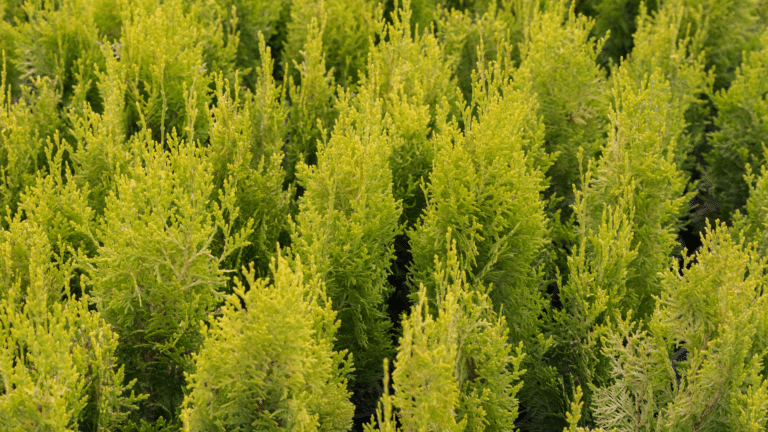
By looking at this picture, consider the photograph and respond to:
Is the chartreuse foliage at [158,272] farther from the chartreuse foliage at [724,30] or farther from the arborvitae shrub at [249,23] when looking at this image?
the chartreuse foliage at [724,30]

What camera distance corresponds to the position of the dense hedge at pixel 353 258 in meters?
3.57

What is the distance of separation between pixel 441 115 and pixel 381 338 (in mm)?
1996

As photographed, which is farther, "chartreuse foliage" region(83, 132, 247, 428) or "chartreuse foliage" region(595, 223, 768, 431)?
"chartreuse foliage" region(83, 132, 247, 428)

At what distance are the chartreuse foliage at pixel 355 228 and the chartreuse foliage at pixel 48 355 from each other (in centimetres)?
151

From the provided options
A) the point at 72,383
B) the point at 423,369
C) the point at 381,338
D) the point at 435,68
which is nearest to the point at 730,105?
the point at 435,68

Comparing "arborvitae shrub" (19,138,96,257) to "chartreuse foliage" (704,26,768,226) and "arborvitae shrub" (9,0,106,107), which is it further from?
"chartreuse foliage" (704,26,768,226)

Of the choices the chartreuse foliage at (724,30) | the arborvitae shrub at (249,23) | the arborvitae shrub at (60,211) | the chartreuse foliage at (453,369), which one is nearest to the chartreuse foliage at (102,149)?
the arborvitae shrub at (60,211)

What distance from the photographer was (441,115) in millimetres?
5281

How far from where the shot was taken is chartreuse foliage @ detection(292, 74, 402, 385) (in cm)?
446

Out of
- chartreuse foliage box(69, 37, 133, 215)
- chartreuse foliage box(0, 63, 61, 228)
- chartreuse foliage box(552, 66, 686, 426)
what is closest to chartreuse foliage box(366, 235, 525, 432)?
chartreuse foliage box(552, 66, 686, 426)

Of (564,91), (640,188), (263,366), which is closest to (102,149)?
(263,366)

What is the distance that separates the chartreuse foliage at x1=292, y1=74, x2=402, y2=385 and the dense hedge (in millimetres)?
22

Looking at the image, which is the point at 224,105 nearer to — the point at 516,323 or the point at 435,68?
the point at 435,68

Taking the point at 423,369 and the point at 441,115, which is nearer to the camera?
the point at 423,369
